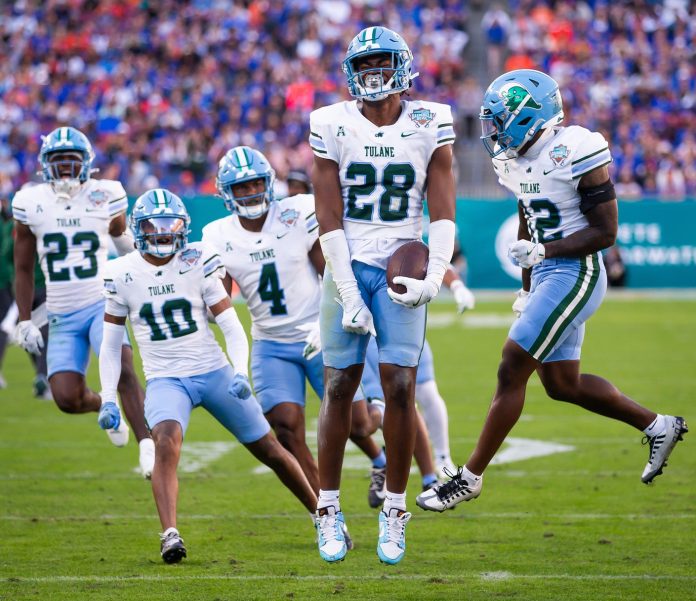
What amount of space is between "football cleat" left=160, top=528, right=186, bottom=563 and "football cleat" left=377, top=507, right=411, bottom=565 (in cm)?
99

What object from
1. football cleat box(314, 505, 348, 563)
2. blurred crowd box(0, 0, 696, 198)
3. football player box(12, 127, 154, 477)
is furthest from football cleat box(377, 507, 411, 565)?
blurred crowd box(0, 0, 696, 198)

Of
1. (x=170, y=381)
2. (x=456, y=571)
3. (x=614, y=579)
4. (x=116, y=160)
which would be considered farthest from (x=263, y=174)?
(x=116, y=160)

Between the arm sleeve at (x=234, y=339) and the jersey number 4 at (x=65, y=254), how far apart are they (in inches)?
73.1

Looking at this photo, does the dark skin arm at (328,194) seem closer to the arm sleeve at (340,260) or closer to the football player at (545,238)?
the arm sleeve at (340,260)

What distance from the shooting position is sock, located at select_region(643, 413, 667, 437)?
5699mm

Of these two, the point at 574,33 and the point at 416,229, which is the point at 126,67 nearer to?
the point at 574,33

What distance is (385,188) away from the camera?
4.95 m

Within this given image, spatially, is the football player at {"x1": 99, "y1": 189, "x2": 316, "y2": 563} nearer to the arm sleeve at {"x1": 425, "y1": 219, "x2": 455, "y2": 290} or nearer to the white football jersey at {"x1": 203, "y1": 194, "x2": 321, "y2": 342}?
the white football jersey at {"x1": 203, "y1": 194, "x2": 321, "y2": 342}

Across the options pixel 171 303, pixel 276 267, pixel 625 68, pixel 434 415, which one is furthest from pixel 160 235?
pixel 625 68

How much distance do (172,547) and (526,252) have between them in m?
2.03

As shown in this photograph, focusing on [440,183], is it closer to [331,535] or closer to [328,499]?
[328,499]

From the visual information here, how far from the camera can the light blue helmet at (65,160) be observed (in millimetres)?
7340

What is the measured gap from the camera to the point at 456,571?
5.39 metres

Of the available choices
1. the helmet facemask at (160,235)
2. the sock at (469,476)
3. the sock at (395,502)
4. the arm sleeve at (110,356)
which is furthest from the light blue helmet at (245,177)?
the sock at (395,502)
